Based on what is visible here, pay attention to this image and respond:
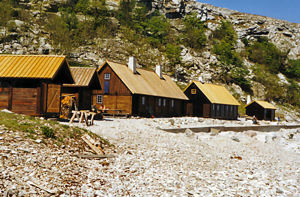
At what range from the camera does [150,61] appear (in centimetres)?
7794

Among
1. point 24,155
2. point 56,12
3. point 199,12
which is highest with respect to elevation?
point 199,12

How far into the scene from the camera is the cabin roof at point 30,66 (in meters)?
19.4

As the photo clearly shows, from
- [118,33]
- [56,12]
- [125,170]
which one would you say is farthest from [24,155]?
[56,12]

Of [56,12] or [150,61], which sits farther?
[56,12]

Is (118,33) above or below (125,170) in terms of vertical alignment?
above

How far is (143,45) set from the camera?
86125mm

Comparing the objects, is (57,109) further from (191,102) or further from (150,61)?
(150,61)

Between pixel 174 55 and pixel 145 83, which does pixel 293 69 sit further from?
pixel 145 83

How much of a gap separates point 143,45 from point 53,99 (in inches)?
2628

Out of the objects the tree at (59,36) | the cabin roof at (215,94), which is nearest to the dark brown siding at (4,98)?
the cabin roof at (215,94)

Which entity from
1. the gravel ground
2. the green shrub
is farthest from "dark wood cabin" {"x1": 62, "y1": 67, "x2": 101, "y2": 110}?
the green shrub

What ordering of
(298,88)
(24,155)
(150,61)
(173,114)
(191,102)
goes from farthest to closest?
(298,88), (150,61), (191,102), (173,114), (24,155)

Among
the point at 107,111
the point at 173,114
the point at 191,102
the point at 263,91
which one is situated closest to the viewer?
the point at 107,111

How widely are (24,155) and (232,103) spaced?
48123 millimetres
